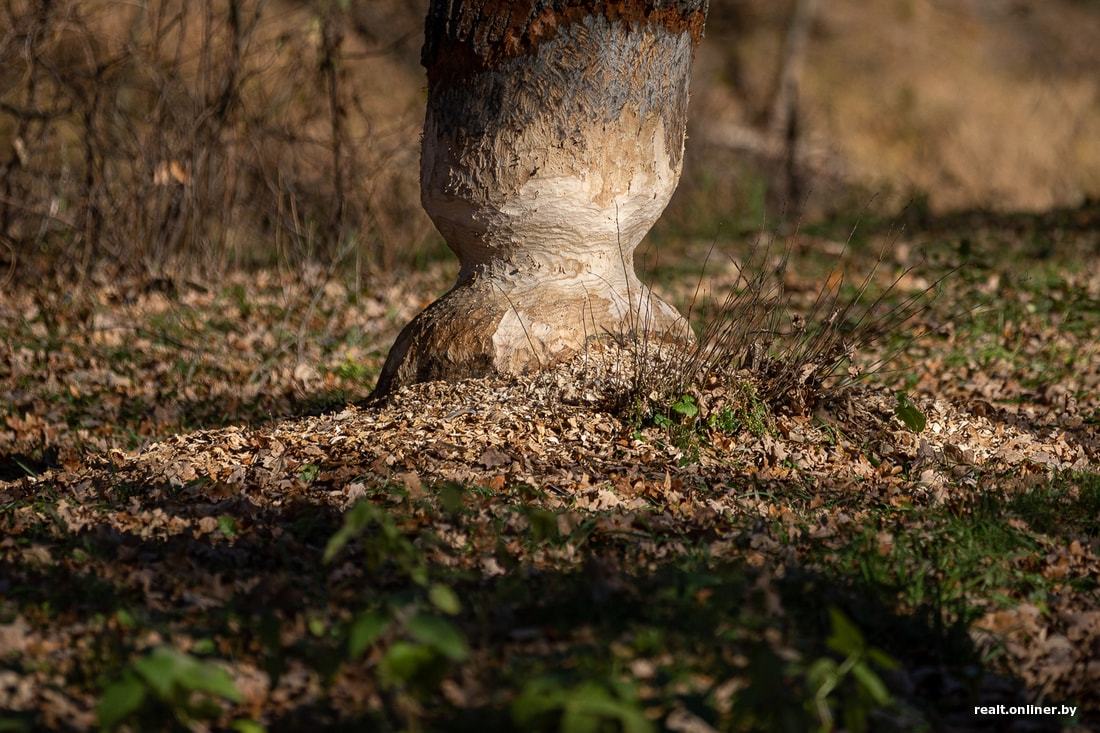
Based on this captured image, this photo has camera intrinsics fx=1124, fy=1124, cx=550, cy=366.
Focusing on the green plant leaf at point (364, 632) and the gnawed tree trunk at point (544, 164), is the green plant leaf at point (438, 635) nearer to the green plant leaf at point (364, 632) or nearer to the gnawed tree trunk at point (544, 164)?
the green plant leaf at point (364, 632)

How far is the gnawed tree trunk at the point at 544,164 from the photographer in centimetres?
430

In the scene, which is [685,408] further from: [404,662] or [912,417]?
[404,662]

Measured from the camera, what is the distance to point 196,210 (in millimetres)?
7504

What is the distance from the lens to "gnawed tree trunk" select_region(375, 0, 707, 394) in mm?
4301

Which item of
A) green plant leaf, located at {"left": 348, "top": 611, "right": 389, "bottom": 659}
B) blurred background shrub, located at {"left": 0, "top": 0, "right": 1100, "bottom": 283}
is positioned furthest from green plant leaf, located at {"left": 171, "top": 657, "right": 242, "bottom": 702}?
blurred background shrub, located at {"left": 0, "top": 0, "right": 1100, "bottom": 283}

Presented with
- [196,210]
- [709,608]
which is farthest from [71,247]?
[709,608]

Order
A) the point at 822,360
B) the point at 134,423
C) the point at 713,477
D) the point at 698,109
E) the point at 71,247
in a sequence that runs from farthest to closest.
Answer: the point at 698,109
the point at 71,247
the point at 134,423
the point at 822,360
the point at 713,477

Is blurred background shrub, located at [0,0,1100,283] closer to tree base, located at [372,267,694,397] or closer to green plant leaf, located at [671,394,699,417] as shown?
tree base, located at [372,267,694,397]

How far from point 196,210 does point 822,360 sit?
15.7 ft

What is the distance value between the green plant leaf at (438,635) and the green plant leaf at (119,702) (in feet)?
1.74

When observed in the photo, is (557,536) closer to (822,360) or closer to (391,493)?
(391,493)

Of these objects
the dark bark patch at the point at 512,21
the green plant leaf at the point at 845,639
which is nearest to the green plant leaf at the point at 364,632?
the green plant leaf at the point at 845,639

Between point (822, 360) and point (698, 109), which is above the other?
point (698, 109)

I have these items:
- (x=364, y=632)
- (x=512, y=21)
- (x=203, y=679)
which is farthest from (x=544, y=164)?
(x=203, y=679)
